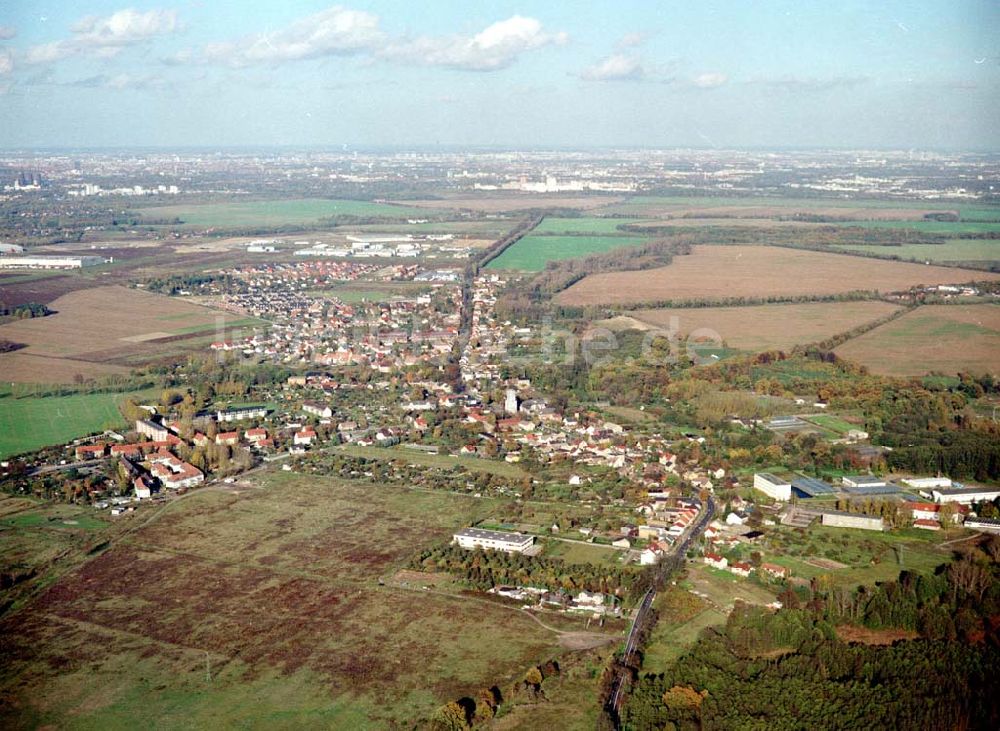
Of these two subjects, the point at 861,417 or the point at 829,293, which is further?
the point at 829,293

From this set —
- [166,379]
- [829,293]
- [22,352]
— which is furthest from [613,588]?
[829,293]

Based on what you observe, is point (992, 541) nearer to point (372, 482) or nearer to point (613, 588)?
point (613, 588)

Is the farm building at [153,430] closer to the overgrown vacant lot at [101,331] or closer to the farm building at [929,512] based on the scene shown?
the overgrown vacant lot at [101,331]

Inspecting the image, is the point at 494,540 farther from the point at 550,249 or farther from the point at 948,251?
the point at 948,251

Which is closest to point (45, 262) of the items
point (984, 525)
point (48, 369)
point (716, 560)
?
point (48, 369)

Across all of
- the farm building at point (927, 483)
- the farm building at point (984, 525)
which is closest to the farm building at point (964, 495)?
the farm building at point (927, 483)

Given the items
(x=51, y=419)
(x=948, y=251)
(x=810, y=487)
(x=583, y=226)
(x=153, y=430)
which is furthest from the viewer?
(x=583, y=226)

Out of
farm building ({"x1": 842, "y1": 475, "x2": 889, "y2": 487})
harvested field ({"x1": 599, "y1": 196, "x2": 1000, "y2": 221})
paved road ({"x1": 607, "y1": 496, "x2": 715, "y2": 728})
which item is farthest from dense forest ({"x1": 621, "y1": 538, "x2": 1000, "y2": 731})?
harvested field ({"x1": 599, "y1": 196, "x2": 1000, "y2": 221})
